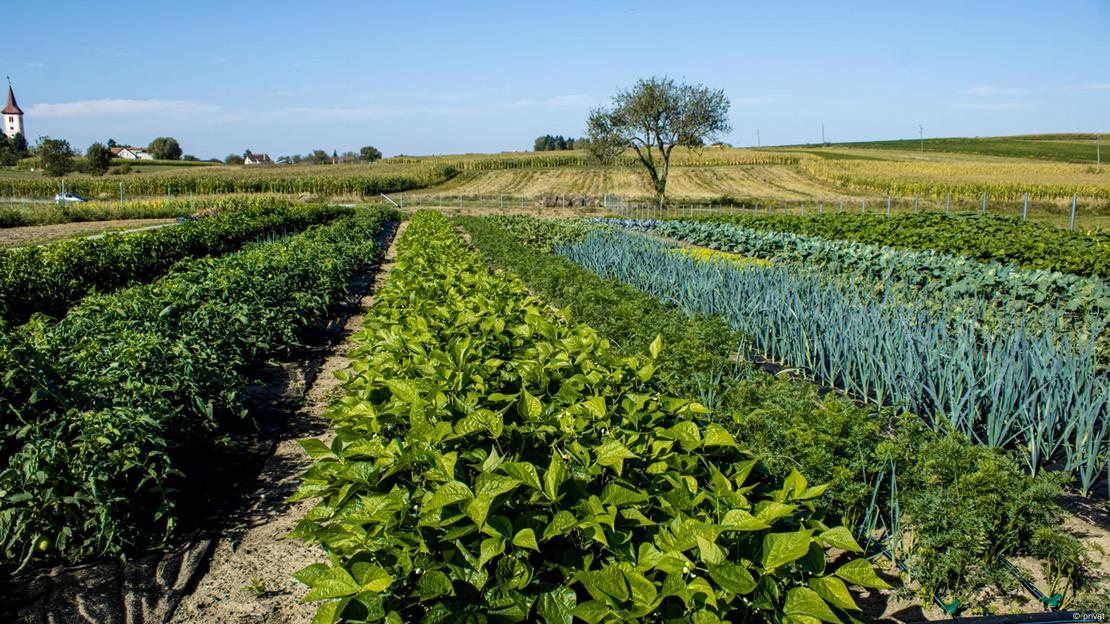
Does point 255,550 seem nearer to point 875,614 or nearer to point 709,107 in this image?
point 875,614

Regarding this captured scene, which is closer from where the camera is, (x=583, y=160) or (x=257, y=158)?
(x=583, y=160)

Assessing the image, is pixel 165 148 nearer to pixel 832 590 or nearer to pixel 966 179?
pixel 966 179

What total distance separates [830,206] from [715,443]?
133 feet

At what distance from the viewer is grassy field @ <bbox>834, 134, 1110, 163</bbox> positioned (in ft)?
238

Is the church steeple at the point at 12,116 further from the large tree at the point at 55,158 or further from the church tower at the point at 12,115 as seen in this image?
the large tree at the point at 55,158

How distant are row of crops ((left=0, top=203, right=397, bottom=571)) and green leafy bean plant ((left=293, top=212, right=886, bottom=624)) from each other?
4.86ft

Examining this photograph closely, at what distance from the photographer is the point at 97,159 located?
55.8m

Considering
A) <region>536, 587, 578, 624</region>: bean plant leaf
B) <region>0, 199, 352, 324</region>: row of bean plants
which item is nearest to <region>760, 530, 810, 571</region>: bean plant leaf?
<region>536, 587, 578, 624</region>: bean plant leaf

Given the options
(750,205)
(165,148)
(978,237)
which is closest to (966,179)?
(750,205)

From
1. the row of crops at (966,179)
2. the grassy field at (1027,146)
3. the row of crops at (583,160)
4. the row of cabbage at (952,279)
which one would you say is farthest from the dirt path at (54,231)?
the grassy field at (1027,146)

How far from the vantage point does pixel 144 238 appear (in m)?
11.8

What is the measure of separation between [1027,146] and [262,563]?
3883 inches

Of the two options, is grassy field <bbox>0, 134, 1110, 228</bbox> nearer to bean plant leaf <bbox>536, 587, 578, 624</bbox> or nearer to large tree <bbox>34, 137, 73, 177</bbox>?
large tree <bbox>34, 137, 73, 177</bbox>

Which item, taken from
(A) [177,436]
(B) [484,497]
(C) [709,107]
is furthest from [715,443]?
(C) [709,107]
